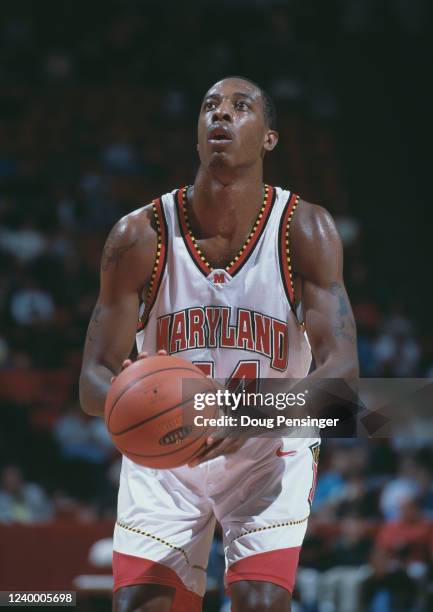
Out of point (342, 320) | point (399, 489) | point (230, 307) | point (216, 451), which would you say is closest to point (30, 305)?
point (399, 489)

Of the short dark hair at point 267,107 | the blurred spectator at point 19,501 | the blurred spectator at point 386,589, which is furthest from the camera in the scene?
the blurred spectator at point 19,501

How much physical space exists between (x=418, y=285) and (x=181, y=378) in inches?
463

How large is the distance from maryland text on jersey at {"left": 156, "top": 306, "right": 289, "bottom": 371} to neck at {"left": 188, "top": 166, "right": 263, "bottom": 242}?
36cm

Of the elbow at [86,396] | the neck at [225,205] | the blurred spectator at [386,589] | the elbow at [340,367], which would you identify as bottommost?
the blurred spectator at [386,589]

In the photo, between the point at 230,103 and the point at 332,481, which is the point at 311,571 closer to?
the point at 332,481

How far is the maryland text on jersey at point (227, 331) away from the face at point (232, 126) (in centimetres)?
63

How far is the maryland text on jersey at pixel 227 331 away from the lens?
4.38m

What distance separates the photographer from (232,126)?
442 centimetres

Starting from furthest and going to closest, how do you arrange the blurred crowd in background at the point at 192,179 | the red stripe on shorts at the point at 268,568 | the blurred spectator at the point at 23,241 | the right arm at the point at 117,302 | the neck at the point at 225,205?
the blurred spectator at the point at 23,241 → the blurred crowd in background at the point at 192,179 → the neck at the point at 225,205 → the right arm at the point at 117,302 → the red stripe on shorts at the point at 268,568

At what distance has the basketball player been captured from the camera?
13.7ft

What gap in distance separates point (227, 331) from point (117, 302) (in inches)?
18.5

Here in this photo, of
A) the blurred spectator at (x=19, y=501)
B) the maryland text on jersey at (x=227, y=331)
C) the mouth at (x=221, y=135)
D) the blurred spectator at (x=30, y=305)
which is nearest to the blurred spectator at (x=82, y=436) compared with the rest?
the blurred spectator at (x=19, y=501)

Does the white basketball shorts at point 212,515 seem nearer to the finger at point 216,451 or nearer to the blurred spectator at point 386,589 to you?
the finger at point 216,451

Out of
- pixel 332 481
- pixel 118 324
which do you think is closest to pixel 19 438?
pixel 332 481
